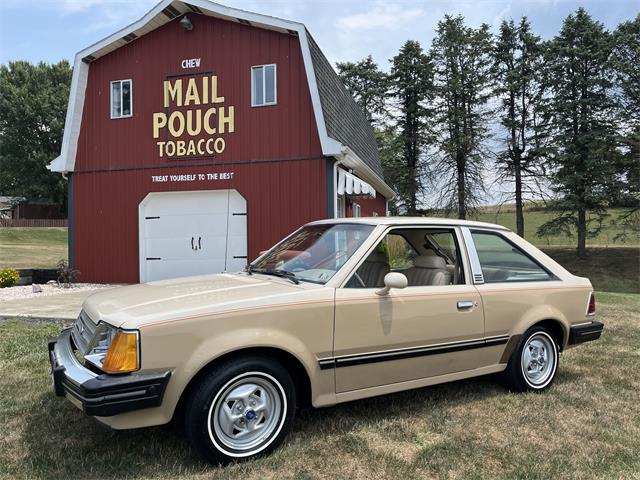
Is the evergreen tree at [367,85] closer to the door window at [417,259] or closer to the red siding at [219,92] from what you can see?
the red siding at [219,92]

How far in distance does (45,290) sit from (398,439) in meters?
10.4

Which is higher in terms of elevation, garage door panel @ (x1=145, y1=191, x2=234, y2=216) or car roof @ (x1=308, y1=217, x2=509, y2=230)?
garage door panel @ (x1=145, y1=191, x2=234, y2=216)

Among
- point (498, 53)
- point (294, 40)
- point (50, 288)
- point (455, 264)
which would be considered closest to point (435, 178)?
point (498, 53)

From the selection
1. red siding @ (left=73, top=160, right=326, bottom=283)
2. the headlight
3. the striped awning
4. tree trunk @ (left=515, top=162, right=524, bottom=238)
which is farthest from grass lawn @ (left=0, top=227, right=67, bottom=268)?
tree trunk @ (left=515, top=162, right=524, bottom=238)

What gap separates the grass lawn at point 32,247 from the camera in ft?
71.6

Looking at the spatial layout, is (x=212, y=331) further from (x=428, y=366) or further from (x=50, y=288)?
(x=50, y=288)

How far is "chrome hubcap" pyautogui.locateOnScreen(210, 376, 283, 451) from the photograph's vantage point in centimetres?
312

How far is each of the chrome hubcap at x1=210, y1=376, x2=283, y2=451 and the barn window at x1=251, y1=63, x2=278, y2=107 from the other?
974 centimetres

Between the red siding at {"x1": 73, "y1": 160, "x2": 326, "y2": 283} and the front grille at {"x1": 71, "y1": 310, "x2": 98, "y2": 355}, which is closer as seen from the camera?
the front grille at {"x1": 71, "y1": 310, "x2": 98, "y2": 355}

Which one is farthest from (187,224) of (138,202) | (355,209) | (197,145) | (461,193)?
(461,193)

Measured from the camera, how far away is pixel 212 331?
309 centimetres

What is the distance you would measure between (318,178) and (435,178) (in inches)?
896

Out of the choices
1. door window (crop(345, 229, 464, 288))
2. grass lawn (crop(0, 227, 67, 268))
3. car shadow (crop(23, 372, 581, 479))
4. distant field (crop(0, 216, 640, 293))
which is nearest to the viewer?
car shadow (crop(23, 372, 581, 479))

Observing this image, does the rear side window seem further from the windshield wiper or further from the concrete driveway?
the concrete driveway
